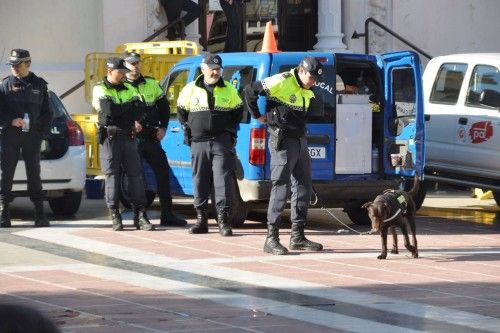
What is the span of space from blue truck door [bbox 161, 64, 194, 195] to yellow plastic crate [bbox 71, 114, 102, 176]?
197cm

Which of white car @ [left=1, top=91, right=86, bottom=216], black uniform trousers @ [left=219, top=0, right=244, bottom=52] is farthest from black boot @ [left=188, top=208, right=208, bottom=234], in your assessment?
black uniform trousers @ [left=219, top=0, right=244, bottom=52]

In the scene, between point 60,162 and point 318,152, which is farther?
point 60,162

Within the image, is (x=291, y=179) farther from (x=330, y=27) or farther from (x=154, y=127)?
(x=330, y=27)

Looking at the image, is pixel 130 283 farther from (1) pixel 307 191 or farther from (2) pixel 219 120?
(2) pixel 219 120

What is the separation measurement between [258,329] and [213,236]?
4867 mm

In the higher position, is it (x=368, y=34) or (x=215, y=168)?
(x=368, y=34)

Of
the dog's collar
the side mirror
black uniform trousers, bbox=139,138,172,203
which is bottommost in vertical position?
the dog's collar

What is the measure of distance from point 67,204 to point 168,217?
5.56ft

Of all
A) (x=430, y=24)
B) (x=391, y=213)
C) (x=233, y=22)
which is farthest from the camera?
(x=430, y=24)

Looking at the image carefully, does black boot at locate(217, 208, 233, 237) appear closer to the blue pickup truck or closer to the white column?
the blue pickup truck

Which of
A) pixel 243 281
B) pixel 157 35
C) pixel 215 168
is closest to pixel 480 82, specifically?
pixel 215 168

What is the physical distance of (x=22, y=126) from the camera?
11.8m

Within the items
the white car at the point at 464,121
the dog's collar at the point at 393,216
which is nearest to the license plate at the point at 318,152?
the dog's collar at the point at 393,216

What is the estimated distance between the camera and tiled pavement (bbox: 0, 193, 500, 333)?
6840 mm
